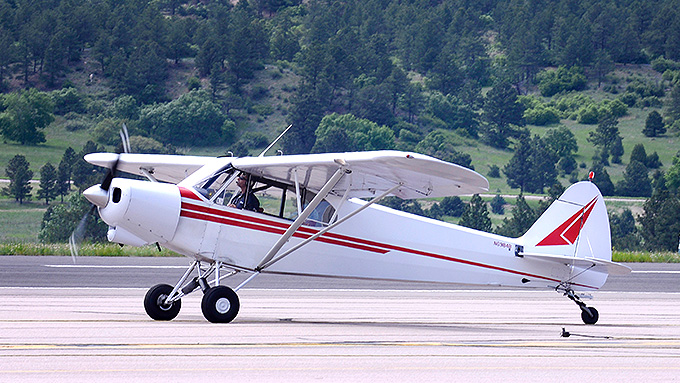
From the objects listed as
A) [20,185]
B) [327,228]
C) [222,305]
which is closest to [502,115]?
[20,185]

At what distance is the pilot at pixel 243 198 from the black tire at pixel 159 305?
1441 mm

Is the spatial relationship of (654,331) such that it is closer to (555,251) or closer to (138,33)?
(555,251)

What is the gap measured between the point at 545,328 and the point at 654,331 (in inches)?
55.2

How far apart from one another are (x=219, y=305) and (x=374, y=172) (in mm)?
2592

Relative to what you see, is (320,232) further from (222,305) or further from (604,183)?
(604,183)

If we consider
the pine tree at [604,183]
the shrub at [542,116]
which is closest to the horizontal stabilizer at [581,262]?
the pine tree at [604,183]

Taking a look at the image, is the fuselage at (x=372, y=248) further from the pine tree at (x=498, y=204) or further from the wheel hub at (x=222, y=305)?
the pine tree at (x=498, y=204)

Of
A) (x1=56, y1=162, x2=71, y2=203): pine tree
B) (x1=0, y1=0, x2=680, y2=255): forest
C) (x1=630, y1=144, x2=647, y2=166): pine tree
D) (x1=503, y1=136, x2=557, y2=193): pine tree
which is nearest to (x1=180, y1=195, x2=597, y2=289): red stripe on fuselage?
(x1=56, y1=162, x2=71, y2=203): pine tree

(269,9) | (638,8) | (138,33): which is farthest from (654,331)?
(269,9)

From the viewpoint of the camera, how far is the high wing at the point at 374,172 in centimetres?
1067

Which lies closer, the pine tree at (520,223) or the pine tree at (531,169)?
the pine tree at (520,223)

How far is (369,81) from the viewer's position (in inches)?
5591

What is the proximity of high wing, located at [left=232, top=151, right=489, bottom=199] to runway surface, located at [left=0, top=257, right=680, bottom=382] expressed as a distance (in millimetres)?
1840

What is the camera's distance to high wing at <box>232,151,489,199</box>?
10.7m
